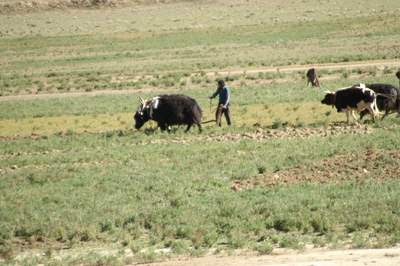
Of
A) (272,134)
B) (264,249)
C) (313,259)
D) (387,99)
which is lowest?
(272,134)

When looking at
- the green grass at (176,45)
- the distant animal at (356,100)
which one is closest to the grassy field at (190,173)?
the distant animal at (356,100)

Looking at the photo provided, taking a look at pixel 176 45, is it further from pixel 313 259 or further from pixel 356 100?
pixel 313 259

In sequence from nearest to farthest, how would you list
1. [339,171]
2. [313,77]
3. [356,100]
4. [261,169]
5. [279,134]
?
[339,171] < [261,169] < [279,134] < [356,100] < [313,77]

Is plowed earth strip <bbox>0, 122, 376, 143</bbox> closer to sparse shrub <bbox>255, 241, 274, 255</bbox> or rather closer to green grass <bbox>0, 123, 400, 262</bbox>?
green grass <bbox>0, 123, 400, 262</bbox>

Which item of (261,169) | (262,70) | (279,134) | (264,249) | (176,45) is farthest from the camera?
(176,45)

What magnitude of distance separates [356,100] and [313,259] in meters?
14.4

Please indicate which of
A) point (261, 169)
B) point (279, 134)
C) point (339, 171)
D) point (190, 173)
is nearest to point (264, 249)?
point (339, 171)

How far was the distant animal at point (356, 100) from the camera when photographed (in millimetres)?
25281

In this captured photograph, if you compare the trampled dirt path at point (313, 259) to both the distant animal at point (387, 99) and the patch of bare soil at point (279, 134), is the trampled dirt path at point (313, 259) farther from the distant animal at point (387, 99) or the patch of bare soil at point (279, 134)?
the distant animal at point (387, 99)

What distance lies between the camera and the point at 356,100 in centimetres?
2552

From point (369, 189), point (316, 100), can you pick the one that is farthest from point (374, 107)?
point (369, 189)

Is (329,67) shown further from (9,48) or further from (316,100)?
(9,48)

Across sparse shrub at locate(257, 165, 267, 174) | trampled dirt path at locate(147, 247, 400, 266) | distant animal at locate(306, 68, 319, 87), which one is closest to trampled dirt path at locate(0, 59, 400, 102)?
distant animal at locate(306, 68, 319, 87)

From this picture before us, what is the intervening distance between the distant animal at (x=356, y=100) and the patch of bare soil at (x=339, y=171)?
6.10 metres
